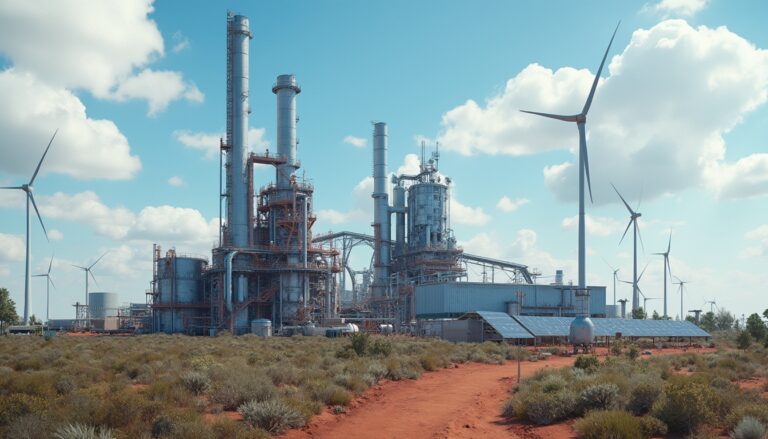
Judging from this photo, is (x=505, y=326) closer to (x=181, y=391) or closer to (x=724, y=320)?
(x=181, y=391)

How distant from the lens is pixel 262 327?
75.5 m

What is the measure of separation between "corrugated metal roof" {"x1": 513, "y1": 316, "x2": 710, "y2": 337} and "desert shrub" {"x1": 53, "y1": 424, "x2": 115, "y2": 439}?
50.0 metres

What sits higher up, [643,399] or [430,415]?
[643,399]

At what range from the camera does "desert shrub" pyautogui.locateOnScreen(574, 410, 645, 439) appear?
15.6 metres

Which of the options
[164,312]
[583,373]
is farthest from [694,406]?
[164,312]

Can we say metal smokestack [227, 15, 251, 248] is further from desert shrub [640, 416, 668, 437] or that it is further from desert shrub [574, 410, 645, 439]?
desert shrub [640, 416, 668, 437]

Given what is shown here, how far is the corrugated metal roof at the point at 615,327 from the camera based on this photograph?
6172 centimetres

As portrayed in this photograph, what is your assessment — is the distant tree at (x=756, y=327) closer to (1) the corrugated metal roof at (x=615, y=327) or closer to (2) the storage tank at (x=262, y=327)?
(1) the corrugated metal roof at (x=615, y=327)

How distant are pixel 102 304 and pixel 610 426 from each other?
526 feet

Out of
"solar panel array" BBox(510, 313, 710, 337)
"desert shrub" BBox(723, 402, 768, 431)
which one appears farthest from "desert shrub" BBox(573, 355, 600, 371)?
"solar panel array" BBox(510, 313, 710, 337)

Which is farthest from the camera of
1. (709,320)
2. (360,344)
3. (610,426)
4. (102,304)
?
(102,304)

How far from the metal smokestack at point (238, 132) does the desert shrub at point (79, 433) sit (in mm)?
67816

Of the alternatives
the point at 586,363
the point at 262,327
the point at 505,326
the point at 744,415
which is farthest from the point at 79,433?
the point at 262,327

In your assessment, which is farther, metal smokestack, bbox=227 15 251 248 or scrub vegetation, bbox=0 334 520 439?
metal smokestack, bbox=227 15 251 248
